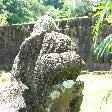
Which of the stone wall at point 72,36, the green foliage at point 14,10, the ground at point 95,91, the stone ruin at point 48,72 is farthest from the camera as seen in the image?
the green foliage at point 14,10

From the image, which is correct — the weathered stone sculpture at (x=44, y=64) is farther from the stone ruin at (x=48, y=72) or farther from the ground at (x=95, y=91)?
the ground at (x=95, y=91)

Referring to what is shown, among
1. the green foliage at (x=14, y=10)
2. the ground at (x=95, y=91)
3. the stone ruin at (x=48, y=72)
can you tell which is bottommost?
the ground at (x=95, y=91)

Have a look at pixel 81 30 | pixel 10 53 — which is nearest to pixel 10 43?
pixel 10 53

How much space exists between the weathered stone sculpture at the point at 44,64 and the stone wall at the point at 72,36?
25.7 feet

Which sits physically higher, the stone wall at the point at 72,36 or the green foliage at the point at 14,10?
the green foliage at the point at 14,10

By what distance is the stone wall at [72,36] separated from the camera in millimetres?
13123

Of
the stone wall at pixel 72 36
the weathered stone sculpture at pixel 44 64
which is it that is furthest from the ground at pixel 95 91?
the weathered stone sculpture at pixel 44 64

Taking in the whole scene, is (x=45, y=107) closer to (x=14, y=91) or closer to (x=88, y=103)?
(x=14, y=91)

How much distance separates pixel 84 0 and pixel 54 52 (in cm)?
1580

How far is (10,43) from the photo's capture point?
14.6 m

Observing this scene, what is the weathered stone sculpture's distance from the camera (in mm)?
4297

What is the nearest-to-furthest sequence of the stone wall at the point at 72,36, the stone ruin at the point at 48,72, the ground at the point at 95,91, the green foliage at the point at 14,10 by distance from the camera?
the stone ruin at the point at 48,72
the ground at the point at 95,91
the stone wall at the point at 72,36
the green foliage at the point at 14,10

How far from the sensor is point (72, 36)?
13.6 meters

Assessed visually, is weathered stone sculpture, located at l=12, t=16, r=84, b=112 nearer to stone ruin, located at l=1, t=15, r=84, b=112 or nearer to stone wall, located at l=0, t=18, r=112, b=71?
stone ruin, located at l=1, t=15, r=84, b=112
